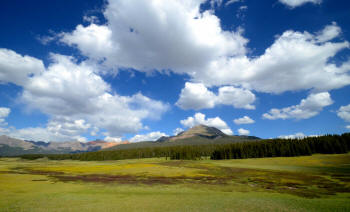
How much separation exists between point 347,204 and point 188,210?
18030 millimetres

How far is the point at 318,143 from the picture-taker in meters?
118

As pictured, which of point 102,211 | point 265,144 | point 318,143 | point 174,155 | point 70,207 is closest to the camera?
point 102,211

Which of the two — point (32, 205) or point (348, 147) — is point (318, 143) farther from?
point (32, 205)

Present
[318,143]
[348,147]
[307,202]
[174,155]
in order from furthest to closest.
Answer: [174,155], [318,143], [348,147], [307,202]

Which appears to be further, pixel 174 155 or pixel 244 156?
pixel 174 155

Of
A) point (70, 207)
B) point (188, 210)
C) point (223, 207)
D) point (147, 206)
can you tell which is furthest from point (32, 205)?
point (223, 207)

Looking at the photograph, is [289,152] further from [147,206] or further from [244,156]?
[147,206]

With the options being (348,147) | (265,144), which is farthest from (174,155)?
(348,147)

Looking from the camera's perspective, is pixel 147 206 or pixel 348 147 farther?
pixel 348 147

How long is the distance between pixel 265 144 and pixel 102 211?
133822 millimetres

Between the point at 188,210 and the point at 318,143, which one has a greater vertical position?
the point at 318,143

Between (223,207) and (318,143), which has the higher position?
(318,143)

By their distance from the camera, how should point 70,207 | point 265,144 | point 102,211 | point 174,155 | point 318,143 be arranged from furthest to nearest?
point 174,155
point 265,144
point 318,143
point 70,207
point 102,211

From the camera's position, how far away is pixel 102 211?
18.1 m
